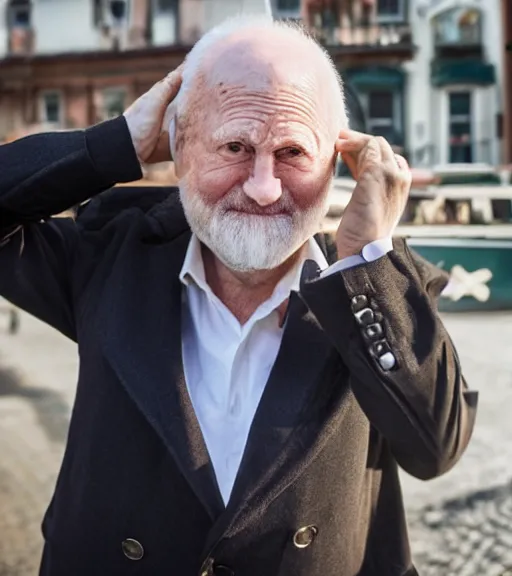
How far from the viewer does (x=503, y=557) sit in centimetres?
202

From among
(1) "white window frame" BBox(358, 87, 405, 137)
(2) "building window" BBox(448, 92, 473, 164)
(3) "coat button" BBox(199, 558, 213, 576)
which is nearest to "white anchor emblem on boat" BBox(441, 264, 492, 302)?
(2) "building window" BBox(448, 92, 473, 164)

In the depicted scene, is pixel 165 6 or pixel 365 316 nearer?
pixel 365 316

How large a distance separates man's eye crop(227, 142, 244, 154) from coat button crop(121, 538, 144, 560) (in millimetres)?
724

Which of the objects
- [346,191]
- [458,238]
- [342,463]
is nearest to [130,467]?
[342,463]

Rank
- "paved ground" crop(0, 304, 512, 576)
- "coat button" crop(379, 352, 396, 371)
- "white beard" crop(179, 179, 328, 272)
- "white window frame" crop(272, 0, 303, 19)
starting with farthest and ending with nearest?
"paved ground" crop(0, 304, 512, 576)
"white window frame" crop(272, 0, 303, 19)
"white beard" crop(179, 179, 328, 272)
"coat button" crop(379, 352, 396, 371)

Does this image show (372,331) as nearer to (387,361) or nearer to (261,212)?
(387,361)

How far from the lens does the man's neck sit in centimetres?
129

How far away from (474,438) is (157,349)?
118cm

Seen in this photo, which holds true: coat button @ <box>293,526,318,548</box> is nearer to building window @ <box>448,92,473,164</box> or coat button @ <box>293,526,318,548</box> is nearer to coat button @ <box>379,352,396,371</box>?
coat button @ <box>379,352,396,371</box>

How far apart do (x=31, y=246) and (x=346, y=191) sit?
0.65m

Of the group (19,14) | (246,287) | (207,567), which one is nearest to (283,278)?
(246,287)

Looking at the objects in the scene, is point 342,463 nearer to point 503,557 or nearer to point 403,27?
point 503,557

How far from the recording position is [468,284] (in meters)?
1.92

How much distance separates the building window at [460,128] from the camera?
1.85 meters
